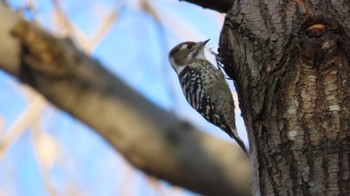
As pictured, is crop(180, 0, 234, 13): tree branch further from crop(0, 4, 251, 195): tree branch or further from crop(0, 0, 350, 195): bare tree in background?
crop(0, 4, 251, 195): tree branch

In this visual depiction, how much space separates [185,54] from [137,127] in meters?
0.70

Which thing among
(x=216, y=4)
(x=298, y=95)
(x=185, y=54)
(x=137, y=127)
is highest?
(x=216, y=4)

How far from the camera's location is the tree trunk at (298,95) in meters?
2.86

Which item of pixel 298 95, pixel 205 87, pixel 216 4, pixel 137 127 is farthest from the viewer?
pixel 137 127

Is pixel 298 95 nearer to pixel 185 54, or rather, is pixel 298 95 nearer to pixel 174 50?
pixel 185 54

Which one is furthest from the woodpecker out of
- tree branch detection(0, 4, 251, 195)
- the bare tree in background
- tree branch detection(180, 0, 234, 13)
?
the bare tree in background

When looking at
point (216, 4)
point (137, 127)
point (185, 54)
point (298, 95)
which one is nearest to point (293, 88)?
point (298, 95)

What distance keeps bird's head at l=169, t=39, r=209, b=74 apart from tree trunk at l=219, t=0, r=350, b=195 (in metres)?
2.70

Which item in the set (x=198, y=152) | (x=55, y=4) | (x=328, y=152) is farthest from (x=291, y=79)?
(x=55, y=4)

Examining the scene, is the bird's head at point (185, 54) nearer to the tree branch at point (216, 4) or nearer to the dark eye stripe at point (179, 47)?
the dark eye stripe at point (179, 47)

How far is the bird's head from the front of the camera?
606 cm

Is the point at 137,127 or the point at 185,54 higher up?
the point at 185,54

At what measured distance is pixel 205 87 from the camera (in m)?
5.70

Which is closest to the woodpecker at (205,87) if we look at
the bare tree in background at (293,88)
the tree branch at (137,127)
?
the tree branch at (137,127)
